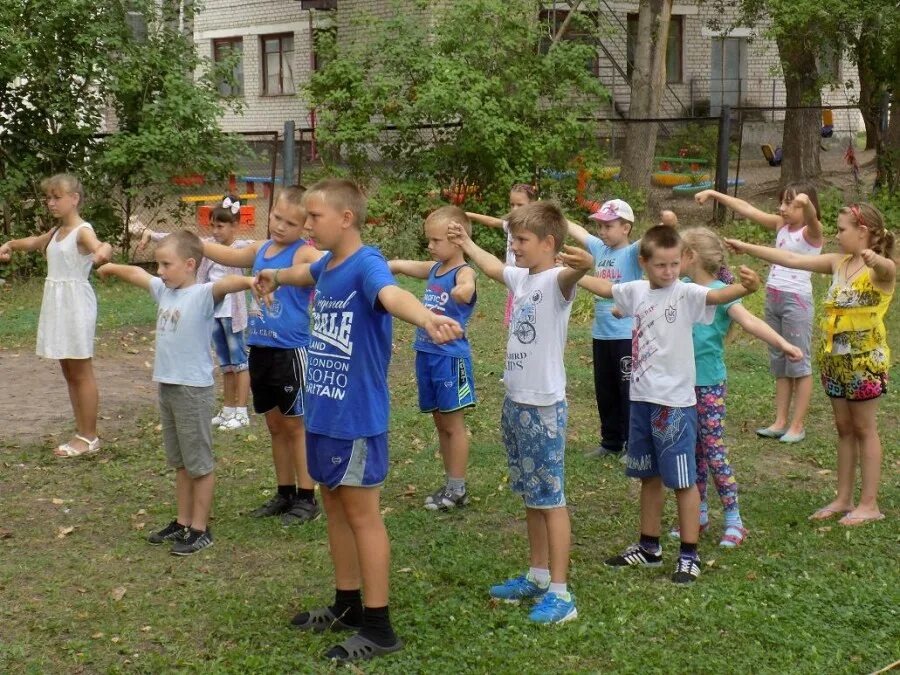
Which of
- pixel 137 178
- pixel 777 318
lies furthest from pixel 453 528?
pixel 137 178

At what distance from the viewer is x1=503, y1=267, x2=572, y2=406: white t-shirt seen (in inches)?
188

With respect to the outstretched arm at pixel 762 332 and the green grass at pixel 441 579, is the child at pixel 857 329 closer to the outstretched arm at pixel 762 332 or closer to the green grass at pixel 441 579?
the green grass at pixel 441 579

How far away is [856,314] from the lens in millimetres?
5754

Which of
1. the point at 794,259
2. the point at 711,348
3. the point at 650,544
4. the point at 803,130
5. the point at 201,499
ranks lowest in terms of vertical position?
the point at 650,544

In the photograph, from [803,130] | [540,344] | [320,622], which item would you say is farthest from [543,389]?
[803,130]

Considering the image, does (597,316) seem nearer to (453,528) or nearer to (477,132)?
(453,528)

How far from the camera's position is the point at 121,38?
1391 cm

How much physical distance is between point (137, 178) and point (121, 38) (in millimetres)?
1720

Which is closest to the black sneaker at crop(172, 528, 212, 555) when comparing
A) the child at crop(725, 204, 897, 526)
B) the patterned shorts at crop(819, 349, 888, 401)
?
the child at crop(725, 204, 897, 526)

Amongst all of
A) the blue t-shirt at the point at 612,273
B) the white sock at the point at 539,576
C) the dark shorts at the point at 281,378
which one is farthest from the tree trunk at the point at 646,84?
the white sock at the point at 539,576

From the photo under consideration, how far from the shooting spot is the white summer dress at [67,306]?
291 inches

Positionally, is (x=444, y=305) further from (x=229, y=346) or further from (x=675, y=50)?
(x=675, y=50)

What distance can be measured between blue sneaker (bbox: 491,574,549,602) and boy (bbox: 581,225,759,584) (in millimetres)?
674

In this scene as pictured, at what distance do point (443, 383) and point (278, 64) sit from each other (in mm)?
27526
